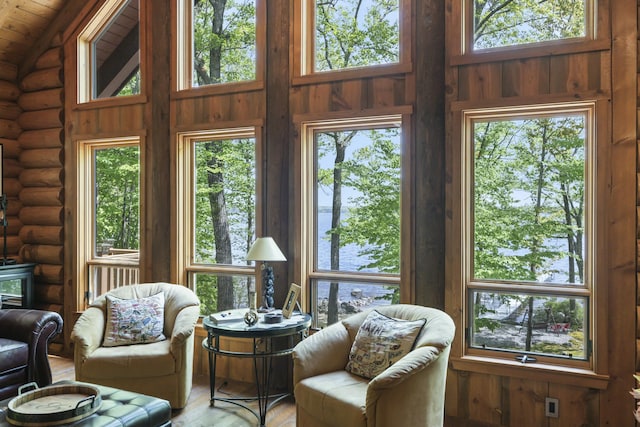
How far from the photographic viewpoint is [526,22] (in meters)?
3.33

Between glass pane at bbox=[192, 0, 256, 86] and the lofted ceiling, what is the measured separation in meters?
1.41

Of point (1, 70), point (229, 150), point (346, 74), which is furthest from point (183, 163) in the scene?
point (1, 70)

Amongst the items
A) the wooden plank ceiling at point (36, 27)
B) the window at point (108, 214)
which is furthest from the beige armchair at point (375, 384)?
the wooden plank ceiling at point (36, 27)

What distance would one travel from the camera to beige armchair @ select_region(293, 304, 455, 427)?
243 cm

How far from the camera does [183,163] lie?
174 inches

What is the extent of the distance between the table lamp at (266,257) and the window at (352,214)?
1.30 feet

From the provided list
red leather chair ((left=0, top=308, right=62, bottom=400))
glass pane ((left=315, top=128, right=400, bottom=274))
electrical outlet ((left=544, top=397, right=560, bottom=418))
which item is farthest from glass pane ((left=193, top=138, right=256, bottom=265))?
electrical outlet ((left=544, top=397, right=560, bottom=418))

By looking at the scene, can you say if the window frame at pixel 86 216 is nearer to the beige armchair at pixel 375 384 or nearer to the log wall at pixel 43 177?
the log wall at pixel 43 177

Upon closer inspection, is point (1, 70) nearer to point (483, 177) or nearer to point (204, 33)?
point (204, 33)

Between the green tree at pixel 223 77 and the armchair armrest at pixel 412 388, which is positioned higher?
the green tree at pixel 223 77

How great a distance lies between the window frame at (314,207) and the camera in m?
3.54

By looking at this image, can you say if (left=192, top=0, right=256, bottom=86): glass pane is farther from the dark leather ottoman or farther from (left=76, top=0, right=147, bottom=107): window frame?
the dark leather ottoman

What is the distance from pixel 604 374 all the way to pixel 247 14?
13.0ft

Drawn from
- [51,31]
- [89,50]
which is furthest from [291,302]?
[51,31]
